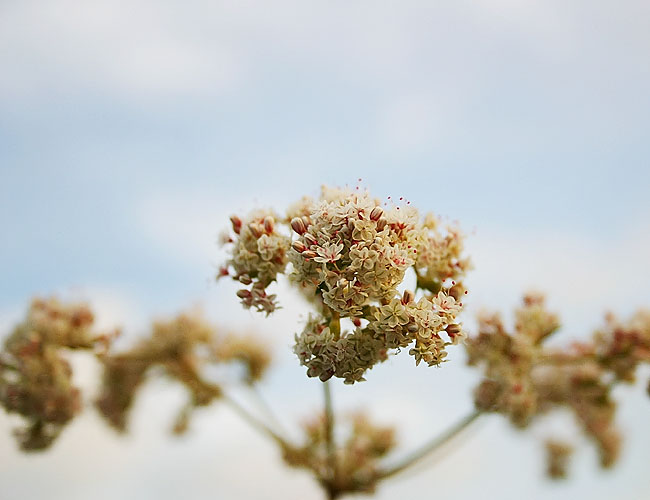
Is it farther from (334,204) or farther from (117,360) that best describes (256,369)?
(334,204)

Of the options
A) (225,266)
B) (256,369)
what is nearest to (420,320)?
(225,266)

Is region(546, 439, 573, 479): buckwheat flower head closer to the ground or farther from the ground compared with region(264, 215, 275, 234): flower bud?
farther from the ground

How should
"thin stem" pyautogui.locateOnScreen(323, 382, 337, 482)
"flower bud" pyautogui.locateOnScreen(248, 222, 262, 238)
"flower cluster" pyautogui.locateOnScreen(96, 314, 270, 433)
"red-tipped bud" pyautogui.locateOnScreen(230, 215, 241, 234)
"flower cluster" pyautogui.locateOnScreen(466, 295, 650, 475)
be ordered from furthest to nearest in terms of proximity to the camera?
1. "flower cluster" pyautogui.locateOnScreen(96, 314, 270, 433)
2. "flower cluster" pyautogui.locateOnScreen(466, 295, 650, 475)
3. "thin stem" pyautogui.locateOnScreen(323, 382, 337, 482)
4. "red-tipped bud" pyautogui.locateOnScreen(230, 215, 241, 234)
5. "flower bud" pyautogui.locateOnScreen(248, 222, 262, 238)

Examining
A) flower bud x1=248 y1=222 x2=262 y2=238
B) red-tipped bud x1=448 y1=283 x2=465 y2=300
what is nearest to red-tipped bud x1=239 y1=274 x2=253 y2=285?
flower bud x1=248 y1=222 x2=262 y2=238

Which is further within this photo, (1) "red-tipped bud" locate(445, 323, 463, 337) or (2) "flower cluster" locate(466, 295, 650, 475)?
(2) "flower cluster" locate(466, 295, 650, 475)

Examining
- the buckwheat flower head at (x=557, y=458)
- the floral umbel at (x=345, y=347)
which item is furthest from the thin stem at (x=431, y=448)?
the buckwheat flower head at (x=557, y=458)

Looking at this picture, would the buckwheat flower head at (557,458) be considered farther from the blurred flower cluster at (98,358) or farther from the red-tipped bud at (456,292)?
the red-tipped bud at (456,292)

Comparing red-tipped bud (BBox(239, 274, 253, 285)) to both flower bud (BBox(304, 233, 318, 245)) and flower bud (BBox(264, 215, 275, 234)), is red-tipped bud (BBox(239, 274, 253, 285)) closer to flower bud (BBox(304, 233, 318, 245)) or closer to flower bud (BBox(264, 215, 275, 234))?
flower bud (BBox(264, 215, 275, 234))
